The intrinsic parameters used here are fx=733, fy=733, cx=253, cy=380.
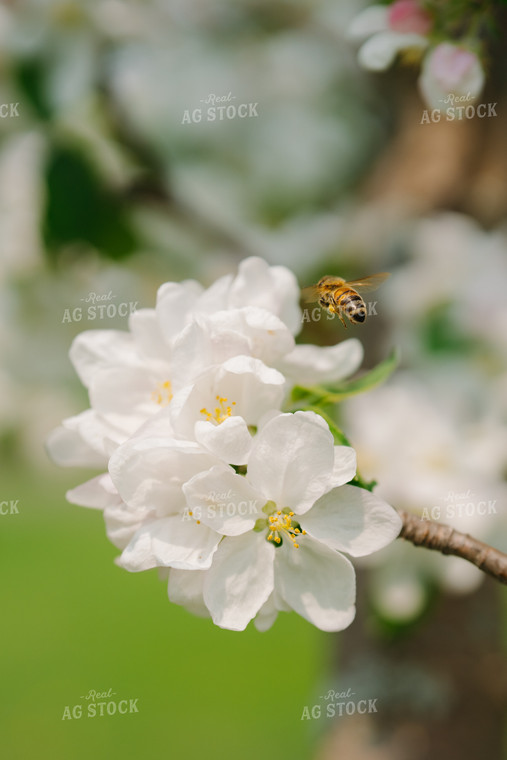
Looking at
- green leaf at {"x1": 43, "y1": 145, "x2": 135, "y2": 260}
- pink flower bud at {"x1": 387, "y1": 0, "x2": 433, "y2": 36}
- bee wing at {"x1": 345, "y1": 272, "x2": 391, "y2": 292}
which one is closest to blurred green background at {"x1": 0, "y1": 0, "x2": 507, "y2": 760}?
green leaf at {"x1": 43, "y1": 145, "x2": 135, "y2": 260}

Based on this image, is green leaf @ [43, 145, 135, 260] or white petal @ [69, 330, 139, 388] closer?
white petal @ [69, 330, 139, 388]

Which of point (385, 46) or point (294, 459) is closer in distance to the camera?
point (294, 459)

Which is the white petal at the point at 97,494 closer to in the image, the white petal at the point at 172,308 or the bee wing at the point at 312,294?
the white petal at the point at 172,308

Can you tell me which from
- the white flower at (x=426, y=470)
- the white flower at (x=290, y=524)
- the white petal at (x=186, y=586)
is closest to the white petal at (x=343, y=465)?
the white flower at (x=290, y=524)

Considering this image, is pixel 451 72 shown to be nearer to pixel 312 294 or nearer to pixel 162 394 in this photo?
pixel 312 294

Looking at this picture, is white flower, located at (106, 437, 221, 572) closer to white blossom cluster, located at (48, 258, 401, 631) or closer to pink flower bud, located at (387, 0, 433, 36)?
white blossom cluster, located at (48, 258, 401, 631)

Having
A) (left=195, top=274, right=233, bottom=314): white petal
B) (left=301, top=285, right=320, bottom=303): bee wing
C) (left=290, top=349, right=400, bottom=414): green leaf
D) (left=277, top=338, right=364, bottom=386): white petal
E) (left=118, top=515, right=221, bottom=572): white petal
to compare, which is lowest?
(left=118, top=515, right=221, bottom=572): white petal

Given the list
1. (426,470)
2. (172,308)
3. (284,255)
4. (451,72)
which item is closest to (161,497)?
(172,308)
